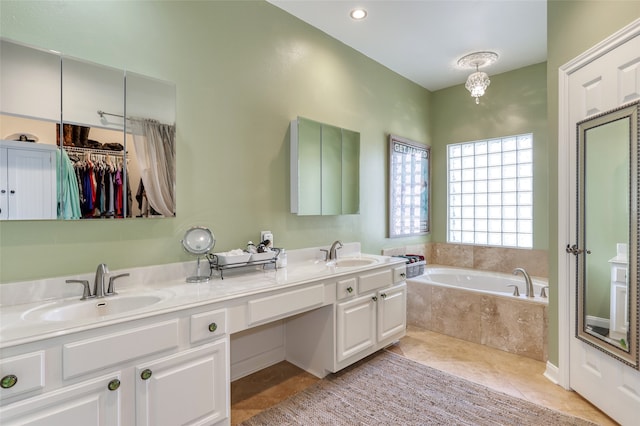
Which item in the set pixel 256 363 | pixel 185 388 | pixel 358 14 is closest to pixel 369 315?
pixel 256 363

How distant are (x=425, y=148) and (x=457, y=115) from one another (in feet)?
1.88

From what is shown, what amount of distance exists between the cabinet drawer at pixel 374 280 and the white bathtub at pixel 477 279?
0.94m

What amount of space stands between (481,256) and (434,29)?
266 cm

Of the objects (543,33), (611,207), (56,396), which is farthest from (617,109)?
(56,396)

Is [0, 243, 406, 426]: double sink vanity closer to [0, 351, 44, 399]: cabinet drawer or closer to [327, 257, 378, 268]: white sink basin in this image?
[0, 351, 44, 399]: cabinet drawer

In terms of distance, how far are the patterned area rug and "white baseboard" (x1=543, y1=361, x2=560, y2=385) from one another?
0.44 m

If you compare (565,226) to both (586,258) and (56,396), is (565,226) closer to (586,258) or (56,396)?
(586,258)

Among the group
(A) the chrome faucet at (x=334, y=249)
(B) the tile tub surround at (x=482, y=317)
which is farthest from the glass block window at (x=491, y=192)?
(A) the chrome faucet at (x=334, y=249)

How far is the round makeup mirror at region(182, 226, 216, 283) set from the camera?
81.4 inches

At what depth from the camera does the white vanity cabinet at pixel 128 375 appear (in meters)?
1.17

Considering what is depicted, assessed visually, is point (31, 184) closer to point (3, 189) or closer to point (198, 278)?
point (3, 189)

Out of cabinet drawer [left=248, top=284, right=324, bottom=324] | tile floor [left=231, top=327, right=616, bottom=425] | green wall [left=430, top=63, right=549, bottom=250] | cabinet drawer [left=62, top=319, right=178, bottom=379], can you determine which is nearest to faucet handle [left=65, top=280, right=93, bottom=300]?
cabinet drawer [left=62, top=319, right=178, bottom=379]

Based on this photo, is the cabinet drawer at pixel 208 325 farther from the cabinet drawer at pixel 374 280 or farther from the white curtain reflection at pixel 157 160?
the cabinet drawer at pixel 374 280

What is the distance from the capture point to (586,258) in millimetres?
2143
